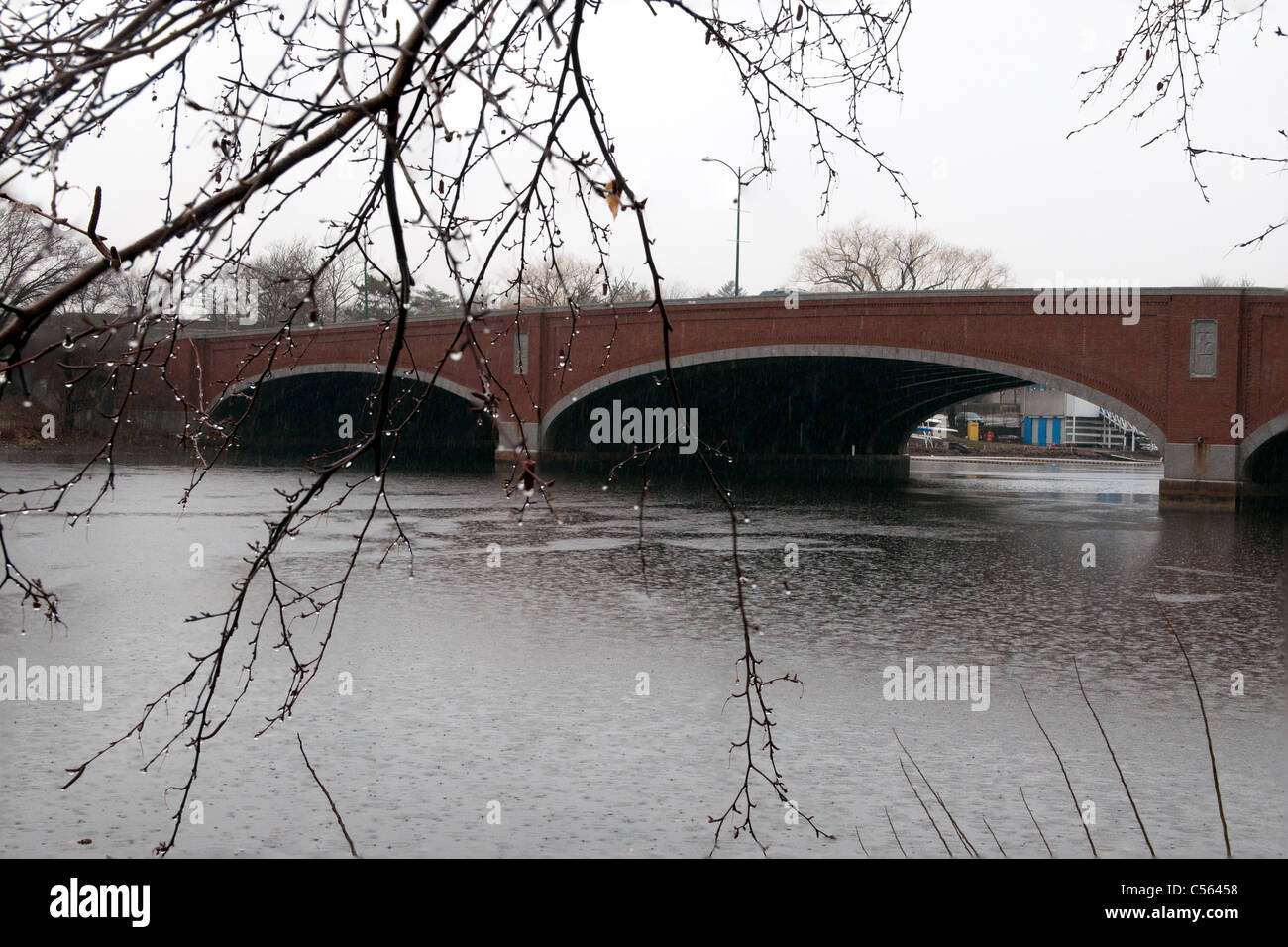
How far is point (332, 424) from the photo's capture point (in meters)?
68.0

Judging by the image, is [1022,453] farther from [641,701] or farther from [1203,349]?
[641,701]

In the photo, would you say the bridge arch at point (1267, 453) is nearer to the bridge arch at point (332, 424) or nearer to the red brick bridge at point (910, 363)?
the red brick bridge at point (910, 363)

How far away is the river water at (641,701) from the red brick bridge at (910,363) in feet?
25.0

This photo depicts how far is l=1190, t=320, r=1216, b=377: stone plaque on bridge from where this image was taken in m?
34.2

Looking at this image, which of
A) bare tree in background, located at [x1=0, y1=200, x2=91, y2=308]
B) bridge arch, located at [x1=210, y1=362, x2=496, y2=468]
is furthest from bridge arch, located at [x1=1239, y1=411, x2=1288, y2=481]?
bare tree in background, located at [x1=0, y1=200, x2=91, y2=308]

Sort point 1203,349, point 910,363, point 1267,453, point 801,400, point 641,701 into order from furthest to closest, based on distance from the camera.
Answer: point 801,400 < point 910,363 < point 1267,453 < point 1203,349 < point 641,701

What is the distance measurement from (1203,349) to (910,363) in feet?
36.6

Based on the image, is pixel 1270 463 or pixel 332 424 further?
pixel 332 424

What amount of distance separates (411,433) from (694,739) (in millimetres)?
58141

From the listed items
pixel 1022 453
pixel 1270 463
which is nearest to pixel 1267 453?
Answer: pixel 1270 463

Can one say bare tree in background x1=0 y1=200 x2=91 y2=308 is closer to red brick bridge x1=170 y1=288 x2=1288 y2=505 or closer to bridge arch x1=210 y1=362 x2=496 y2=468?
red brick bridge x1=170 y1=288 x2=1288 y2=505

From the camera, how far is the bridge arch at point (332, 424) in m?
56.8
